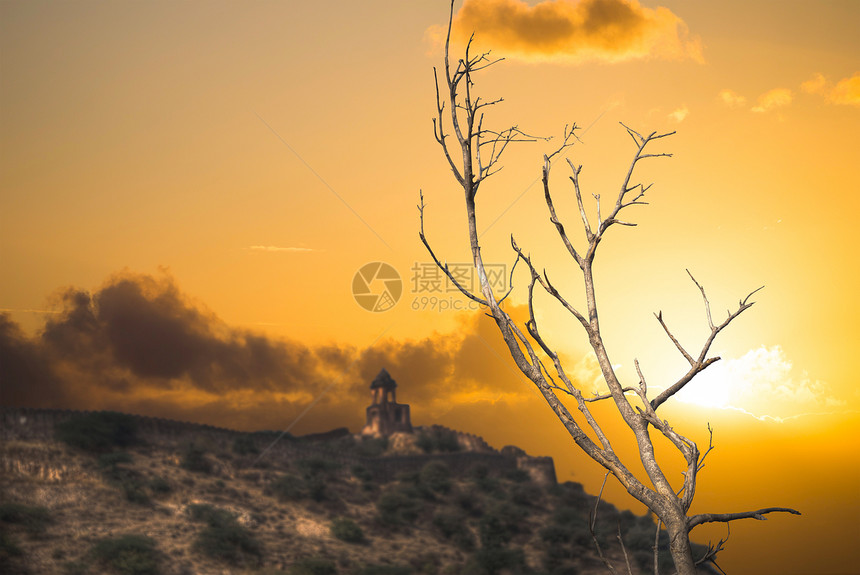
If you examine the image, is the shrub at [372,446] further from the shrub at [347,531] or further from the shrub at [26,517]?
the shrub at [26,517]

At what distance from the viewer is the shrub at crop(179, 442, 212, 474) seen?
1646 inches

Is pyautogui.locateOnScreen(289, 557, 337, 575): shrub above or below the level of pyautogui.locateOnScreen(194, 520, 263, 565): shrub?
below

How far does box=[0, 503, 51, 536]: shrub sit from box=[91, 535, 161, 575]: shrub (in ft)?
8.97

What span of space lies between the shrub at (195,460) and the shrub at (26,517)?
9926mm

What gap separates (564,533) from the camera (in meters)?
43.6

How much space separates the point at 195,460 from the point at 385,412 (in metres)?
23.9

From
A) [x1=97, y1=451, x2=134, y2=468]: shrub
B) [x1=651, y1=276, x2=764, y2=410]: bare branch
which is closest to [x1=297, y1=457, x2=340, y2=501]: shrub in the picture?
→ [x1=97, y1=451, x2=134, y2=468]: shrub

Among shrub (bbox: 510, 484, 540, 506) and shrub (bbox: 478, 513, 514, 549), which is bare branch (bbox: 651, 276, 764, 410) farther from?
shrub (bbox: 510, 484, 540, 506)

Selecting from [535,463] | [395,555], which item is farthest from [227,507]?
[535,463]

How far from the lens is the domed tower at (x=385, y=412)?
2500 inches

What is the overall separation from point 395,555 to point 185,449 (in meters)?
14.7

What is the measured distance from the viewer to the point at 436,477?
50688 millimetres

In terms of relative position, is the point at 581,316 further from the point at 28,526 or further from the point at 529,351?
the point at 28,526

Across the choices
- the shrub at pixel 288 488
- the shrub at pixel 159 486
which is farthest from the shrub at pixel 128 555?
the shrub at pixel 288 488
